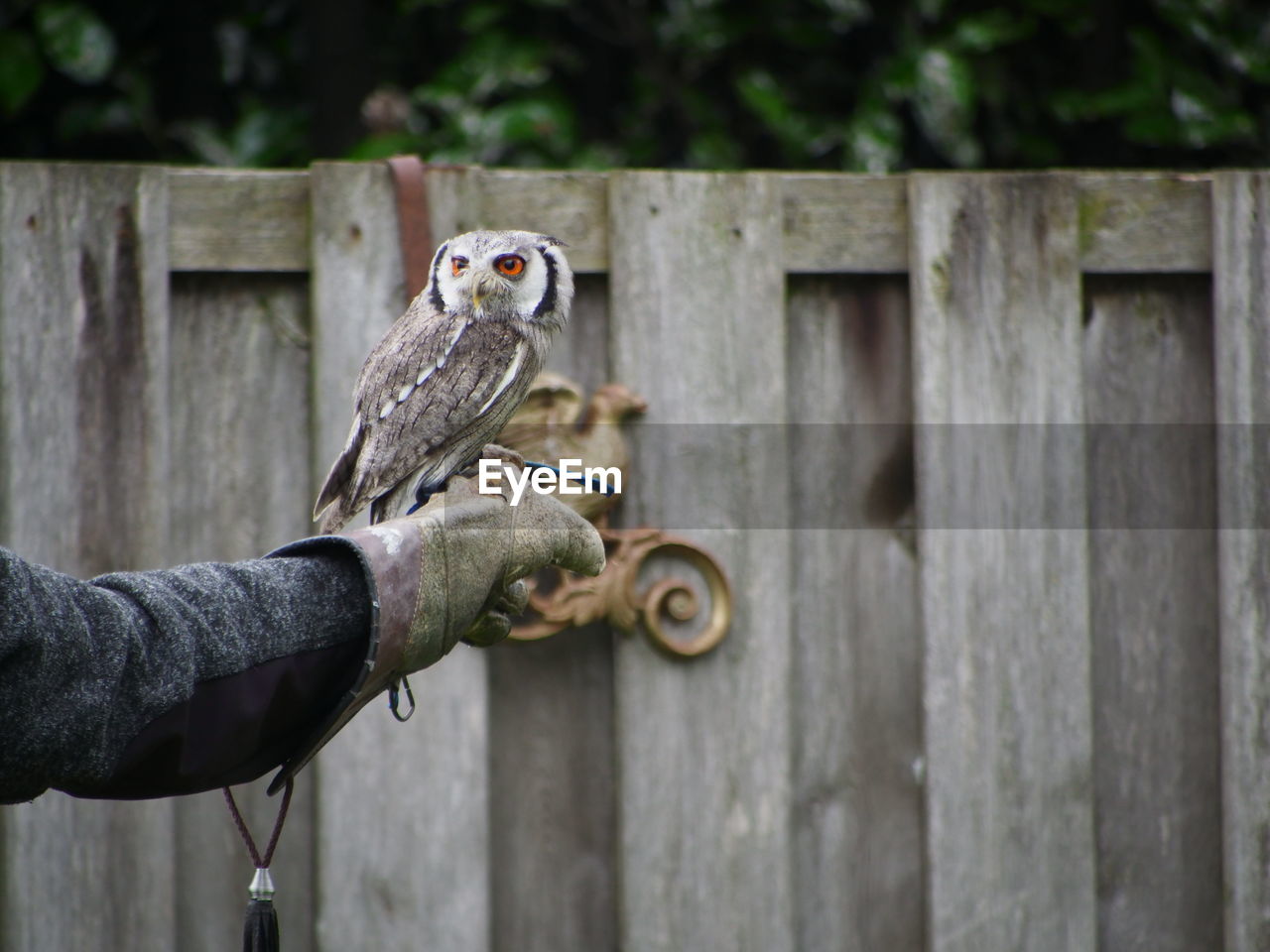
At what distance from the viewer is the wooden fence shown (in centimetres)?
200

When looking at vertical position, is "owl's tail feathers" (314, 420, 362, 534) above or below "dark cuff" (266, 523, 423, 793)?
above

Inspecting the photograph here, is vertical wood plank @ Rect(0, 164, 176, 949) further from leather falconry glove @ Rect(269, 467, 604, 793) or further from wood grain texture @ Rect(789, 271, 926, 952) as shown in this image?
wood grain texture @ Rect(789, 271, 926, 952)

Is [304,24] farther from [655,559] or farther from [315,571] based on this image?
[315,571]

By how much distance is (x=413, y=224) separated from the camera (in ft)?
6.64

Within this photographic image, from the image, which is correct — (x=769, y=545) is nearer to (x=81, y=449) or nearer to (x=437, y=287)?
(x=437, y=287)

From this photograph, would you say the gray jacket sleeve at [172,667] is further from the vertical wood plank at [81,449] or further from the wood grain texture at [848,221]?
the wood grain texture at [848,221]

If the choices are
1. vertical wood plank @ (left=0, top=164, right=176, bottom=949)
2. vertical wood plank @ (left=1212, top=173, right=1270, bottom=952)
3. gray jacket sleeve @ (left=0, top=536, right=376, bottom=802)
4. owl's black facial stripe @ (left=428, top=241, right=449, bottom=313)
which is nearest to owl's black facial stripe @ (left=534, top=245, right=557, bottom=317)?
owl's black facial stripe @ (left=428, top=241, right=449, bottom=313)

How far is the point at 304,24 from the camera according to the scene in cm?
289

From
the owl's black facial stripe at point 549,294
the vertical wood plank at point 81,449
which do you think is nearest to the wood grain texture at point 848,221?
the owl's black facial stripe at point 549,294

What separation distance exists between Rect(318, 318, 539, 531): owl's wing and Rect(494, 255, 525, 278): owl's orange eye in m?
0.08

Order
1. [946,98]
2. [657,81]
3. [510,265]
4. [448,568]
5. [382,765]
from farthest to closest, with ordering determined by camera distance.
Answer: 1. [657,81]
2. [946,98]
3. [382,765]
4. [510,265]
5. [448,568]

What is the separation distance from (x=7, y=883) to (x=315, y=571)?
40.3 inches

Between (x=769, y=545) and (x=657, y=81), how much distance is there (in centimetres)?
137

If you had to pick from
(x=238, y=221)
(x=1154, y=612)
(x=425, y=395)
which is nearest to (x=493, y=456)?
(x=425, y=395)
